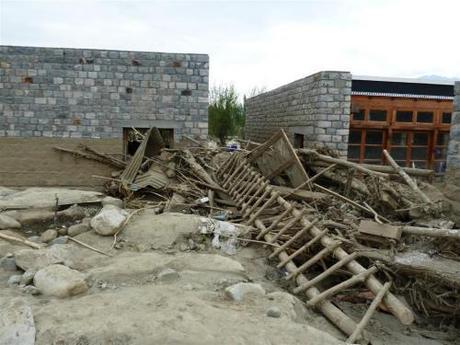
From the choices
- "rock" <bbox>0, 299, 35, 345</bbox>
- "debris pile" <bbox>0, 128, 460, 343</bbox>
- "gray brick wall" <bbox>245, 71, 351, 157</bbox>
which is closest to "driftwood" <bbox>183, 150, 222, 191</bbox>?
"debris pile" <bbox>0, 128, 460, 343</bbox>

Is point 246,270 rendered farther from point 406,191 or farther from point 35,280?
point 406,191

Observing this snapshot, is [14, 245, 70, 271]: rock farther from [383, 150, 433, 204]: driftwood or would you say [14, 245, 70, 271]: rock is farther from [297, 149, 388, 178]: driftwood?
[383, 150, 433, 204]: driftwood

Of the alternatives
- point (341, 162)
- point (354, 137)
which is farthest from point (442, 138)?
point (341, 162)

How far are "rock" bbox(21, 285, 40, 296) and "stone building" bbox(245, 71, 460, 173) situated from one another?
6.34 m

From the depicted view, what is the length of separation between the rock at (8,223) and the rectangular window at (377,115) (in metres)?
7.29

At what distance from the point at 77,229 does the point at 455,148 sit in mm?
5069

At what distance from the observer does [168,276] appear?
14.4ft

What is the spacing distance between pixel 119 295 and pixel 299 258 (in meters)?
2.28

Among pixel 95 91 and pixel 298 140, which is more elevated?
pixel 95 91

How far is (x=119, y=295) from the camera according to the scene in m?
3.81

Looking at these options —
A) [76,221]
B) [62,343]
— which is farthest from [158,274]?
[76,221]

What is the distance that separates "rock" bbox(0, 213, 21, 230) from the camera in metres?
5.94

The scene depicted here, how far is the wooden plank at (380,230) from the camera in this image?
4.70 meters

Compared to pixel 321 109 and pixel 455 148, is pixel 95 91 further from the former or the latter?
pixel 455 148
